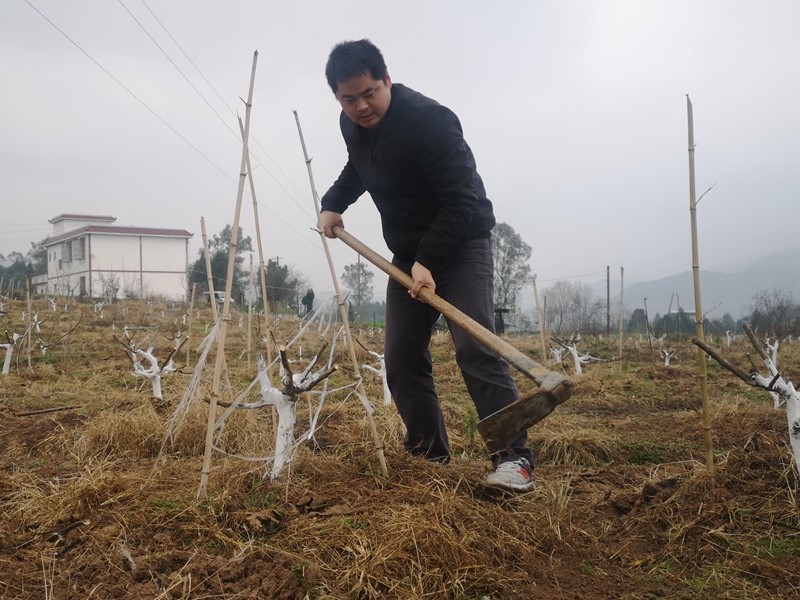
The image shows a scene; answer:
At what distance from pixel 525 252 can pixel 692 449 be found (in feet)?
122

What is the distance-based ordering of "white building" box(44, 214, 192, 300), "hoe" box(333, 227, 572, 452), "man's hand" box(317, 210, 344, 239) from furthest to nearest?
"white building" box(44, 214, 192, 300), "man's hand" box(317, 210, 344, 239), "hoe" box(333, 227, 572, 452)

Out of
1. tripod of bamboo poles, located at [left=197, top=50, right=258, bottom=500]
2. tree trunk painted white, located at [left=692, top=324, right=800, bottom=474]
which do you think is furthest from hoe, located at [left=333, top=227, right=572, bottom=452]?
tripod of bamboo poles, located at [left=197, top=50, right=258, bottom=500]

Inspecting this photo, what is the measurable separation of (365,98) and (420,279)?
2.59ft

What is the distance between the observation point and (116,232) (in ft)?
131

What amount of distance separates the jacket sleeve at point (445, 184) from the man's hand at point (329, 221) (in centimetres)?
58

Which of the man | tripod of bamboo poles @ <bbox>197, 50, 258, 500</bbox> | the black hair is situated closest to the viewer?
tripod of bamboo poles @ <bbox>197, 50, 258, 500</bbox>

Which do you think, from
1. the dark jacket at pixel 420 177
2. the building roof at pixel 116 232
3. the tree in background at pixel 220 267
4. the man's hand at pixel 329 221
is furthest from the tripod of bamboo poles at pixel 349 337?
the building roof at pixel 116 232

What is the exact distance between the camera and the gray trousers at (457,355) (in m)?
2.59

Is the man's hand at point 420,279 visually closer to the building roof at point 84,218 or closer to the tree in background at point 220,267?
the tree in background at point 220,267

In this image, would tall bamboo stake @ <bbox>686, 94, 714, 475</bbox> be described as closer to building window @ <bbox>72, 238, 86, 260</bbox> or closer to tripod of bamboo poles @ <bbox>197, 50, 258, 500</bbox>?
tripod of bamboo poles @ <bbox>197, 50, 258, 500</bbox>

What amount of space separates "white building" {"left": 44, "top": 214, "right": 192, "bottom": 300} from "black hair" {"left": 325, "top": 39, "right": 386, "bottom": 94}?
38.2 meters

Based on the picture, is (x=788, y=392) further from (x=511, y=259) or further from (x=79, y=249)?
(x=79, y=249)

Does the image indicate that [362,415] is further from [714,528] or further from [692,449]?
[714,528]

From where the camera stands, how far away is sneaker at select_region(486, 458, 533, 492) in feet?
7.92
